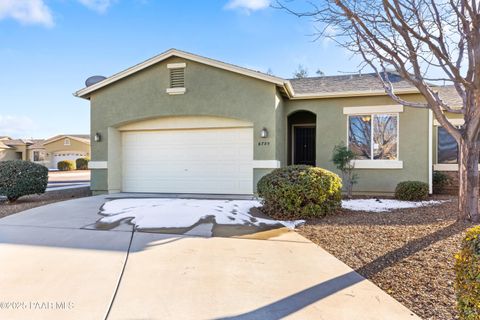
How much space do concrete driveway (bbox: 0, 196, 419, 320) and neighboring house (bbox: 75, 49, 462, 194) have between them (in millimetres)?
5404

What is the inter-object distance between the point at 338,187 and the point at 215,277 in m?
4.91

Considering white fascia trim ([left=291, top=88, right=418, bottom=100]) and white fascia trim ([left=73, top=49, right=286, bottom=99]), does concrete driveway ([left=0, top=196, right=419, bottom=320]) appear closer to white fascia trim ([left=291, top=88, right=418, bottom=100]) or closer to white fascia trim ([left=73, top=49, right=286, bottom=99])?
white fascia trim ([left=73, top=49, right=286, bottom=99])

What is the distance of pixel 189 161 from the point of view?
11570 mm

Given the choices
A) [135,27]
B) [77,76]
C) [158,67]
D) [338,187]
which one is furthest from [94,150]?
[338,187]

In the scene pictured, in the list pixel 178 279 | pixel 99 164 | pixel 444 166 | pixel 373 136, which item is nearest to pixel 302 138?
pixel 373 136

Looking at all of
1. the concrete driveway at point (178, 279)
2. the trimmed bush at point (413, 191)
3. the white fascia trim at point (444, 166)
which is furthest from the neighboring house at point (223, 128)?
the concrete driveway at point (178, 279)

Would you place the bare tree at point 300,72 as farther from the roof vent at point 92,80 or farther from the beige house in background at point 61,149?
the beige house in background at point 61,149

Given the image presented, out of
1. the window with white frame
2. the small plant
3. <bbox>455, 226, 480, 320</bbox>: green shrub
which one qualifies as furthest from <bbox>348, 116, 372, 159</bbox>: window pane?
<bbox>455, 226, 480, 320</bbox>: green shrub

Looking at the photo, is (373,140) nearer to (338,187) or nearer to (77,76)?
(338,187)

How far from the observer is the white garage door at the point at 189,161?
1109cm

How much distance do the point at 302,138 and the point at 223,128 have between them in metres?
4.33

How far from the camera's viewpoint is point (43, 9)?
11359 millimetres

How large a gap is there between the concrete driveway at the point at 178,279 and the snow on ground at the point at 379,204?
3.85 m

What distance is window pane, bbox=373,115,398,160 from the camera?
1133 centimetres
